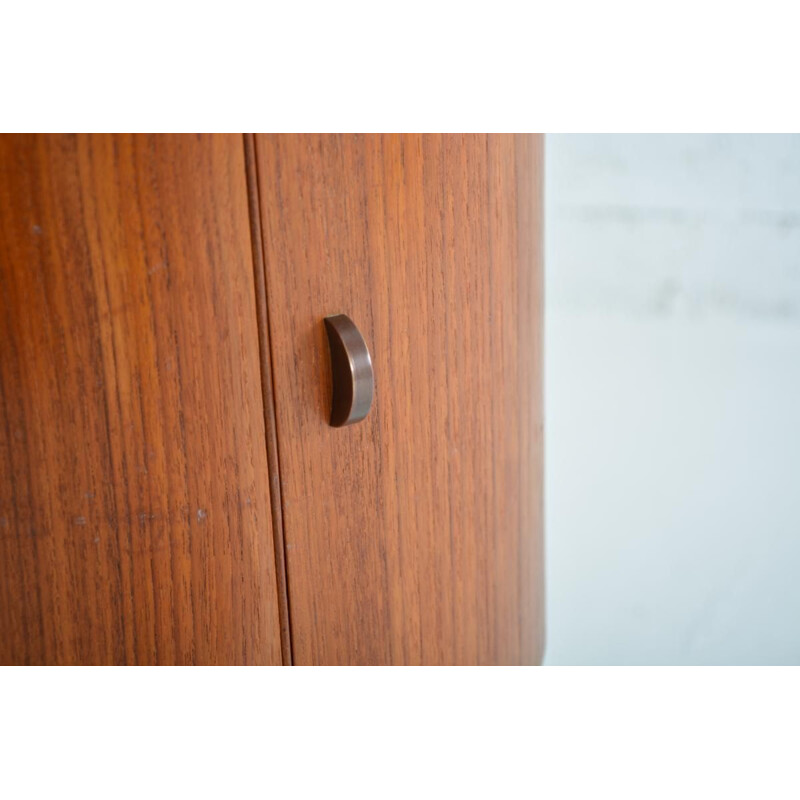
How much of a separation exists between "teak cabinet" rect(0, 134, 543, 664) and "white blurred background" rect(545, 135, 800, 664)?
16.3 inches

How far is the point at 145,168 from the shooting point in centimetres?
44

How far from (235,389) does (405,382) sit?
0.42 feet

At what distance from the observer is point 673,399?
1.06 m

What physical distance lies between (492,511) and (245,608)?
9.2 inches

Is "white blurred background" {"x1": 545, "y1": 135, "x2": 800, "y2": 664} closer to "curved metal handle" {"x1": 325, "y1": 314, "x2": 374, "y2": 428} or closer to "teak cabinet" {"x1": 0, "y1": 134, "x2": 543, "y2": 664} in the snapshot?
"teak cabinet" {"x1": 0, "y1": 134, "x2": 543, "y2": 664}

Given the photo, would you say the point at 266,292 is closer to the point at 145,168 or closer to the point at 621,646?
the point at 145,168

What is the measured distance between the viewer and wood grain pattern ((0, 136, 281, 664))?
1.40ft

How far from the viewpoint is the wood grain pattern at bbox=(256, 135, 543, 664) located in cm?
50

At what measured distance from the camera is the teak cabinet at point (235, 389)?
434mm

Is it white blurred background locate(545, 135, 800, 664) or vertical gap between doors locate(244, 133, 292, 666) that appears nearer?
vertical gap between doors locate(244, 133, 292, 666)

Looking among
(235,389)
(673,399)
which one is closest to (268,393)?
(235,389)

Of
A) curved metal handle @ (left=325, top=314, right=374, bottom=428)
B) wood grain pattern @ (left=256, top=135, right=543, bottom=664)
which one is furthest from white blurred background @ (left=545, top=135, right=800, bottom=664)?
curved metal handle @ (left=325, top=314, right=374, bottom=428)

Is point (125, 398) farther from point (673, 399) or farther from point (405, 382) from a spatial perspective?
point (673, 399)

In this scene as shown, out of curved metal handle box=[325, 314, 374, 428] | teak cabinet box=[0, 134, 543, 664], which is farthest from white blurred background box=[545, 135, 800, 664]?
curved metal handle box=[325, 314, 374, 428]
